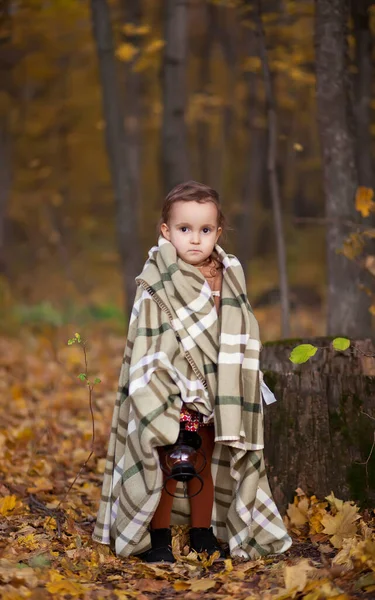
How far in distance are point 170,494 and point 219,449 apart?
1.02ft

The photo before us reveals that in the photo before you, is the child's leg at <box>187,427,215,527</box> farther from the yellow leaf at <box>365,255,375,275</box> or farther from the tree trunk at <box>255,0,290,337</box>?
the tree trunk at <box>255,0,290,337</box>

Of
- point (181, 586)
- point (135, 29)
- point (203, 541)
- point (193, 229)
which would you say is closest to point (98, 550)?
point (203, 541)

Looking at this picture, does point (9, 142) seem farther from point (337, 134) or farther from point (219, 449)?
point (219, 449)

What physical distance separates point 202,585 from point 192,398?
771 millimetres

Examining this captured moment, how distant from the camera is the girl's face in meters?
3.61

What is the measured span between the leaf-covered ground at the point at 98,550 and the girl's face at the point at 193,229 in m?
1.37

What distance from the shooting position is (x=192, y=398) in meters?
3.49

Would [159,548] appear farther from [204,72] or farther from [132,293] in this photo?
[204,72]

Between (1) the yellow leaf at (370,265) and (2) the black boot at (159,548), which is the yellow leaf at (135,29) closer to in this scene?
(1) the yellow leaf at (370,265)

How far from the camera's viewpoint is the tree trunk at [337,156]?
5.73 m

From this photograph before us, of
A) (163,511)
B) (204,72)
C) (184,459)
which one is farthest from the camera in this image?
(204,72)

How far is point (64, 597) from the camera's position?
3092mm

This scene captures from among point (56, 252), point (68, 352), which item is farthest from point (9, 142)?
point (68, 352)

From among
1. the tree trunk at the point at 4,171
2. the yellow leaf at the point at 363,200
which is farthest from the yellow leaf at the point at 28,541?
the tree trunk at the point at 4,171
